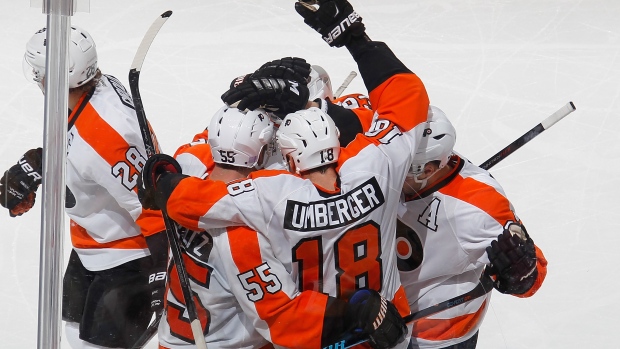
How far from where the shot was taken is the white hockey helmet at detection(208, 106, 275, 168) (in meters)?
2.12

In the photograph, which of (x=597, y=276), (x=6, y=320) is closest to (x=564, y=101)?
(x=597, y=276)

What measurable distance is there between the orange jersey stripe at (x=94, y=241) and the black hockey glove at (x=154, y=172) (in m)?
0.36

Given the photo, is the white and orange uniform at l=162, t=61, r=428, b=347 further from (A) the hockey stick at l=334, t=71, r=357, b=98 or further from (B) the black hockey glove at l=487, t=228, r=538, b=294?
(A) the hockey stick at l=334, t=71, r=357, b=98

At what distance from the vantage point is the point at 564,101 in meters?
3.79

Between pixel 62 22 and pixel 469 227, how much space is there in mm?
1094

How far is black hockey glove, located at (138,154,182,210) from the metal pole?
25 cm

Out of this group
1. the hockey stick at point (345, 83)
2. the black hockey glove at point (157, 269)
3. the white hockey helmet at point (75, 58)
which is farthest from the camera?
the hockey stick at point (345, 83)

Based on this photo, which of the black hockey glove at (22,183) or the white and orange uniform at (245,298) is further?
the black hockey glove at (22,183)

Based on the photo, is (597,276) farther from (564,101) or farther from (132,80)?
(132,80)

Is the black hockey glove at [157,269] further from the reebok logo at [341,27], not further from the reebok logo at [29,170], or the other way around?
the reebok logo at [341,27]

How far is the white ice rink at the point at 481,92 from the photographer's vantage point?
2.64m

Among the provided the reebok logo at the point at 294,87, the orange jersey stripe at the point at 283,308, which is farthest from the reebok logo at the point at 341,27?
the orange jersey stripe at the point at 283,308

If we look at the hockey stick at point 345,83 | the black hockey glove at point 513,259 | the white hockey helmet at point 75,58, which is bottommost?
the black hockey glove at point 513,259

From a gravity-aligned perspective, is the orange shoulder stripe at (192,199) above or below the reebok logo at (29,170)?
below
